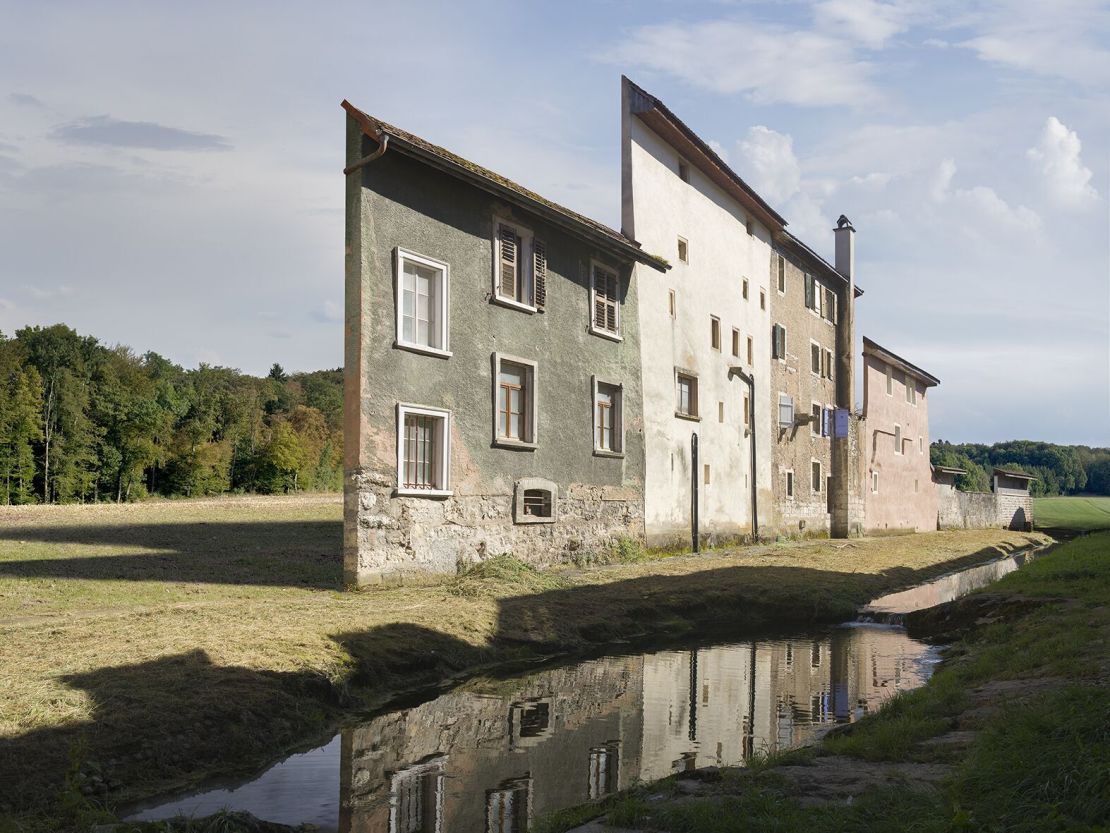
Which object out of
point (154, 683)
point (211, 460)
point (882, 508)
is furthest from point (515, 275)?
point (211, 460)

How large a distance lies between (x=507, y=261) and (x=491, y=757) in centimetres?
1329

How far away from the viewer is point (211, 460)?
6047 cm

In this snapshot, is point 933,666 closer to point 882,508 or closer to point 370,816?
point 370,816

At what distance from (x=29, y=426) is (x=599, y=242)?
3910 centimetres

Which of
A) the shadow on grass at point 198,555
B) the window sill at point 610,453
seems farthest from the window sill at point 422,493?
the window sill at point 610,453

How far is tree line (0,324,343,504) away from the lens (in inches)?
2013

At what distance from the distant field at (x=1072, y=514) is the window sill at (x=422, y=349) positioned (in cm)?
5035

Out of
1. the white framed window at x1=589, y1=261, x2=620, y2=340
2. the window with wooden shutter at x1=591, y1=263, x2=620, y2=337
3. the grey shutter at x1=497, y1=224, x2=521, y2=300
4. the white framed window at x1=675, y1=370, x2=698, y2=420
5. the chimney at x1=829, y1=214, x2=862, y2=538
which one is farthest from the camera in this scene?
the chimney at x1=829, y1=214, x2=862, y2=538

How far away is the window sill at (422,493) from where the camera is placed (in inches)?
646

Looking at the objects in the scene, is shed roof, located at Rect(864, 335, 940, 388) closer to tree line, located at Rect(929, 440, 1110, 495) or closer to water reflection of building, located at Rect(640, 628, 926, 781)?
water reflection of building, located at Rect(640, 628, 926, 781)

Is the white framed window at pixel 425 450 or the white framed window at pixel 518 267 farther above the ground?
the white framed window at pixel 518 267

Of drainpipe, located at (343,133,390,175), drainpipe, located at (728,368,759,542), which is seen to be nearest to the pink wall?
drainpipe, located at (728,368,759,542)

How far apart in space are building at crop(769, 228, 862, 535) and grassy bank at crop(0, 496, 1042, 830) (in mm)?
9727

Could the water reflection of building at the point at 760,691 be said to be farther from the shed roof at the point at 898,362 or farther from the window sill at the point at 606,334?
the shed roof at the point at 898,362
